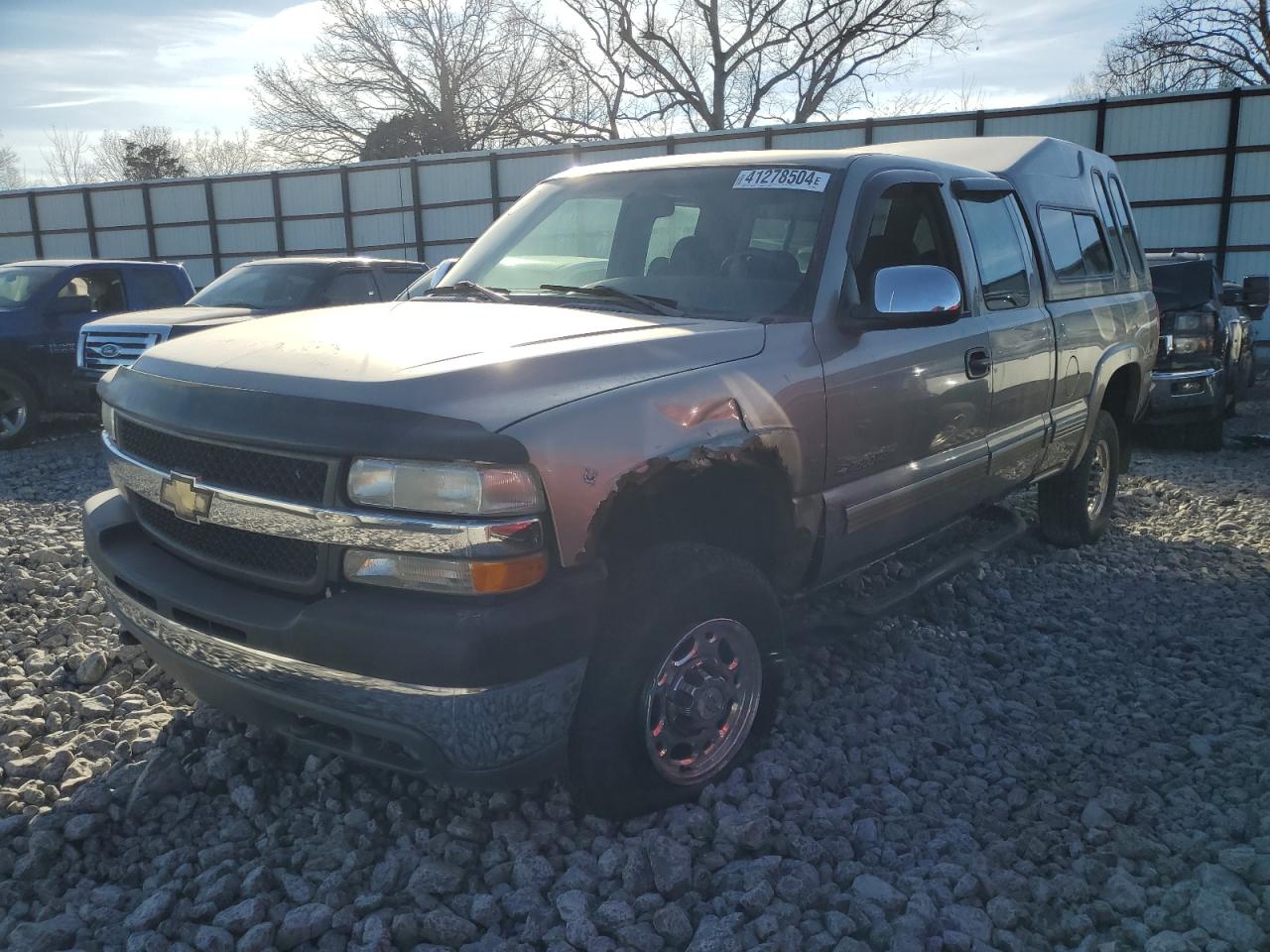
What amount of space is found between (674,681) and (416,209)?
1991 centimetres

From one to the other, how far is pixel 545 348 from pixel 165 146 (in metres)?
49.5

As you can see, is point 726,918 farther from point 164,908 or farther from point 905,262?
point 905,262

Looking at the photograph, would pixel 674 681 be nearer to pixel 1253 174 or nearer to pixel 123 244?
pixel 1253 174

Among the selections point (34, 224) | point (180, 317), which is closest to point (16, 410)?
point (180, 317)

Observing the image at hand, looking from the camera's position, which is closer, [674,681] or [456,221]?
[674,681]

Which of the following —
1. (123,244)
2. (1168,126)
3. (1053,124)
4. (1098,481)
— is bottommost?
(1098,481)

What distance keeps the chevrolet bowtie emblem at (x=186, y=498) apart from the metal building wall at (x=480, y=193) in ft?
52.7

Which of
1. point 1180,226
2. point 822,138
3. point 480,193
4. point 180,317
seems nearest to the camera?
point 180,317

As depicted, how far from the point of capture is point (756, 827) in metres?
2.66

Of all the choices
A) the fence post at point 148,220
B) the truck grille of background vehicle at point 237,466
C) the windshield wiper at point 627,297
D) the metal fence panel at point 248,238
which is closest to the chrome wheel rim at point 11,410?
the truck grille of background vehicle at point 237,466

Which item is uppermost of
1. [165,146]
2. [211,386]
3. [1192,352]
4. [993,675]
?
[165,146]

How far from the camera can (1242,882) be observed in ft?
8.36

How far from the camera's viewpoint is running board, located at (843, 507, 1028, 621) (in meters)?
3.58

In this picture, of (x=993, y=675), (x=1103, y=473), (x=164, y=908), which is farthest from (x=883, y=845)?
(x=1103, y=473)
